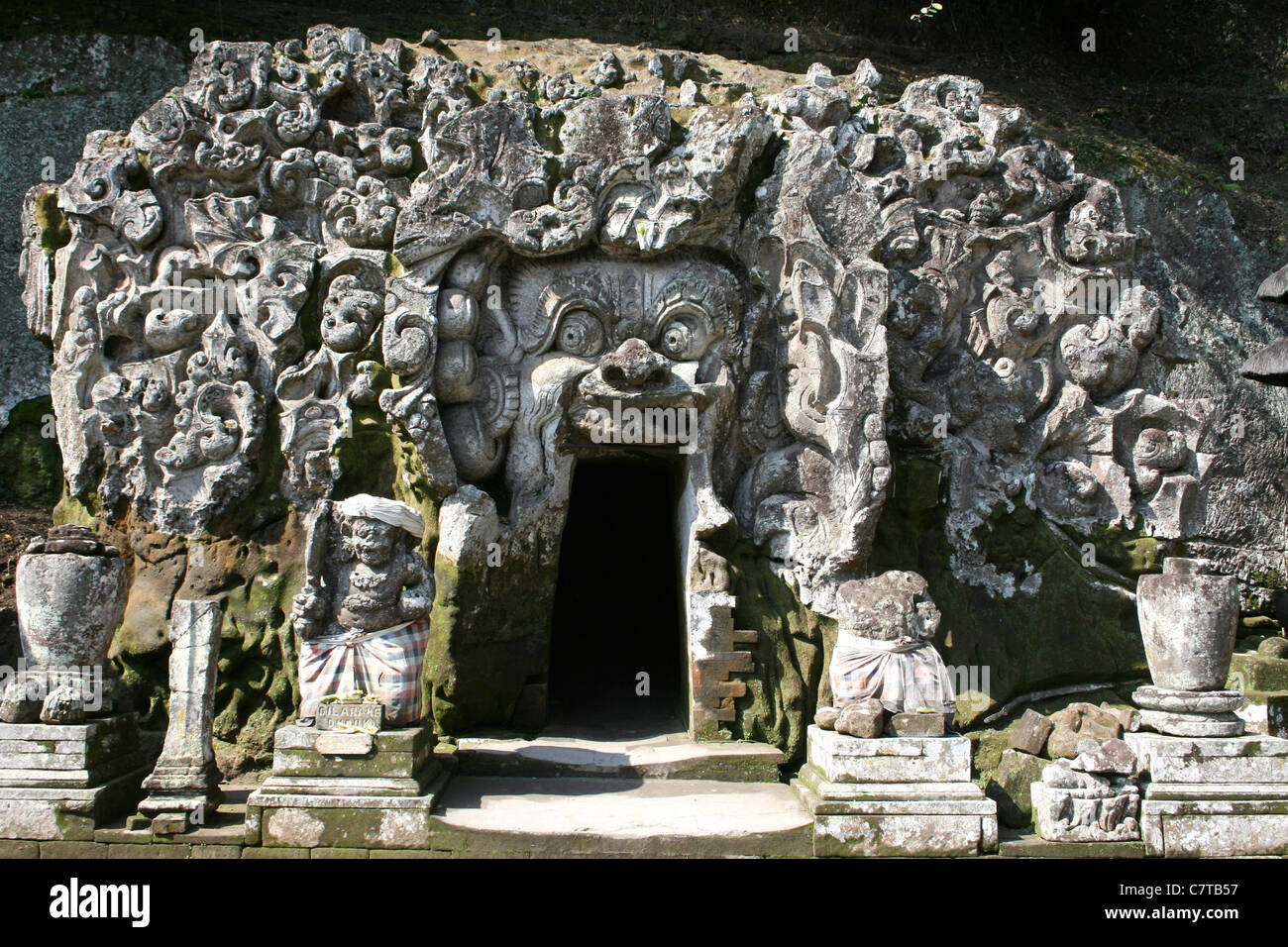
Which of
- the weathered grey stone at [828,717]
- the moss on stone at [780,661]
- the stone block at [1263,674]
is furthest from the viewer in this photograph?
the moss on stone at [780,661]

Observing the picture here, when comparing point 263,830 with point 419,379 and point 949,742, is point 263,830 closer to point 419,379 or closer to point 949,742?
point 419,379

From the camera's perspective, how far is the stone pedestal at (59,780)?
19.9 ft

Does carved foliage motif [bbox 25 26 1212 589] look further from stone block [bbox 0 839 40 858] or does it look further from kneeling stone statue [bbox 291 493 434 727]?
stone block [bbox 0 839 40 858]

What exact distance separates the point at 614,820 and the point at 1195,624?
3.79m

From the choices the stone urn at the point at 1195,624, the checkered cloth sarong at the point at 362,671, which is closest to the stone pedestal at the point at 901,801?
the stone urn at the point at 1195,624

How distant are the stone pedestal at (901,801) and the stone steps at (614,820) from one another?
27 centimetres

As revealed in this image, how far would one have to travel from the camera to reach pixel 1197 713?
6340 millimetres

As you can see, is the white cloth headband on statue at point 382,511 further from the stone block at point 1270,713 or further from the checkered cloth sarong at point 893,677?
the stone block at point 1270,713

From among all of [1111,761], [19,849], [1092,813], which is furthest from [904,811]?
[19,849]

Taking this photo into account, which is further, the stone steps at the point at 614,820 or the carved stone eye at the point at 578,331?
the carved stone eye at the point at 578,331

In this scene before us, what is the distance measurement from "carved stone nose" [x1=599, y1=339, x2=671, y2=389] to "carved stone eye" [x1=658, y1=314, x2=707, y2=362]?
30 centimetres

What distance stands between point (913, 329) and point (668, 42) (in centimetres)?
512

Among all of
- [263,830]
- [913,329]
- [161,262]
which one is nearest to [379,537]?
[263,830]

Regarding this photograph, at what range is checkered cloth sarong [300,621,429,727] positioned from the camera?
6297 millimetres
